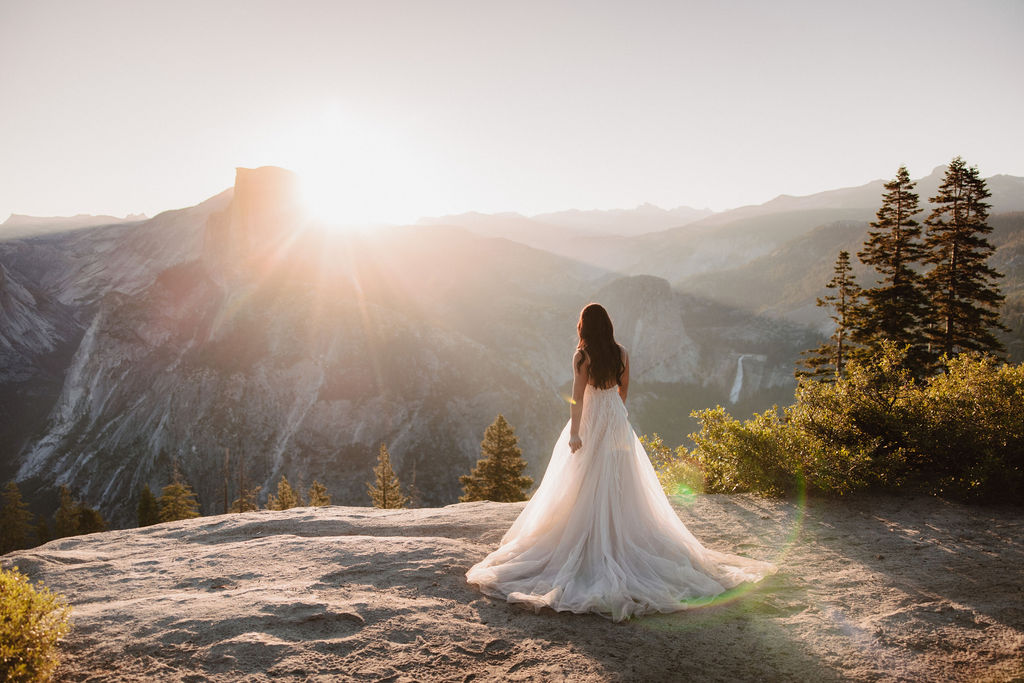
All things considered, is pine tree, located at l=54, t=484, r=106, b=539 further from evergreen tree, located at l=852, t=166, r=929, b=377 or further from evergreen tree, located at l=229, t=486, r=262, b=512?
evergreen tree, located at l=852, t=166, r=929, b=377

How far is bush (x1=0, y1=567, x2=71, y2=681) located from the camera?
3787 millimetres

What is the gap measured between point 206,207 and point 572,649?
208284mm

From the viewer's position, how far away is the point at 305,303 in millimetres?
98125

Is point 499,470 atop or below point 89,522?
atop

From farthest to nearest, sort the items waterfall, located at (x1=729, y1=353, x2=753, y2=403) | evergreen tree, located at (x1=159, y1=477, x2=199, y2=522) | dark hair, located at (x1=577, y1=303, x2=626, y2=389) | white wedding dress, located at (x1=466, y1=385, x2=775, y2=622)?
waterfall, located at (x1=729, y1=353, x2=753, y2=403)
evergreen tree, located at (x1=159, y1=477, x2=199, y2=522)
dark hair, located at (x1=577, y1=303, x2=626, y2=389)
white wedding dress, located at (x1=466, y1=385, x2=775, y2=622)

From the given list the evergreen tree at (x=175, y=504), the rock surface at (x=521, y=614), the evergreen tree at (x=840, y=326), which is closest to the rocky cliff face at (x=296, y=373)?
the evergreen tree at (x=175, y=504)

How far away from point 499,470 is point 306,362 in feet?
225

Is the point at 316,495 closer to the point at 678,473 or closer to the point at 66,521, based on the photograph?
the point at 66,521

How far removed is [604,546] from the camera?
19.4 ft

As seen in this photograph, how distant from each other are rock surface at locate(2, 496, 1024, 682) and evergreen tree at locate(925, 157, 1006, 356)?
26994mm

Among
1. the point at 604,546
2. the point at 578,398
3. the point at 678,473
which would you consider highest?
the point at 578,398

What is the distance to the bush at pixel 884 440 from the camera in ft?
26.9

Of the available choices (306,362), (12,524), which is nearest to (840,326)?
(12,524)

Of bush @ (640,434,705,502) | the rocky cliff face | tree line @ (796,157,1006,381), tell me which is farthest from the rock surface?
the rocky cliff face
